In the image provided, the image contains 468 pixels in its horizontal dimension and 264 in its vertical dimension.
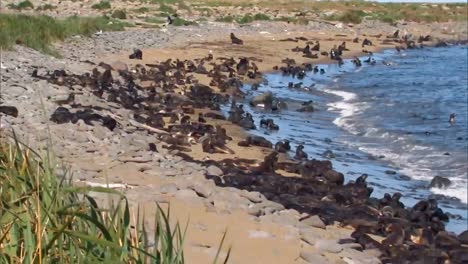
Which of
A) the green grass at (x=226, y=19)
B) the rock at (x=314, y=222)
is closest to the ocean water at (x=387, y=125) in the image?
the rock at (x=314, y=222)

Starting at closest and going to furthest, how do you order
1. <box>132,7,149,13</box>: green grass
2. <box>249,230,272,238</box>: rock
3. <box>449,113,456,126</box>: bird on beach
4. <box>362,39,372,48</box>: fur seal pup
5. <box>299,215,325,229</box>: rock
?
<box>249,230,272,238</box>: rock → <box>299,215,325,229</box>: rock → <box>449,113,456,126</box>: bird on beach → <box>362,39,372,48</box>: fur seal pup → <box>132,7,149,13</box>: green grass

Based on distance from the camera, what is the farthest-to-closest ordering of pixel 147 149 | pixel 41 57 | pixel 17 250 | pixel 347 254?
pixel 41 57 → pixel 147 149 → pixel 347 254 → pixel 17 250

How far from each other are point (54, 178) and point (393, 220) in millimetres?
5302

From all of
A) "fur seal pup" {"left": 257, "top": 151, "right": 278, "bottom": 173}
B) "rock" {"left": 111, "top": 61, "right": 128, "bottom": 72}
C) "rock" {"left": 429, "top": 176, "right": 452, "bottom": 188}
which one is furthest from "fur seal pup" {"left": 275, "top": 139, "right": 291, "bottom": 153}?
"rock" {"left": 111, "top": 61, "right": 128, "bottom": 72}

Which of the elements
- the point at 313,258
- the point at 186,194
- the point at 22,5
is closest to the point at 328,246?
the point at 313,258

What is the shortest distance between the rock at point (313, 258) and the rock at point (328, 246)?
0.24 m

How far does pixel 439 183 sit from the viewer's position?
11984 mm

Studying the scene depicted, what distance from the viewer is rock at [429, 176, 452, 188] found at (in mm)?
11953

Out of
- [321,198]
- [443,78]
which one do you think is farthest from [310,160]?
[443,78]

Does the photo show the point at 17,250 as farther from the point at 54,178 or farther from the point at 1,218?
the point at 54,178

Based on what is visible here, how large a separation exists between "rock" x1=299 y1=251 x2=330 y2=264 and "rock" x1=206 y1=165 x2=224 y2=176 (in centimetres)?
321

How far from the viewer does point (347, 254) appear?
7.23m

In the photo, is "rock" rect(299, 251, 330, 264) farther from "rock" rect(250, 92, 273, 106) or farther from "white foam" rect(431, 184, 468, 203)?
"rock" rect(250, 92, 273, 106)

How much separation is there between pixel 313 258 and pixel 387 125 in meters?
12.0
